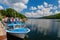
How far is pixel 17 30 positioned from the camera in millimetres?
3863

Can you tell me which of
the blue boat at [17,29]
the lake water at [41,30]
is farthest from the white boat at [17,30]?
the lake water at [41,30]

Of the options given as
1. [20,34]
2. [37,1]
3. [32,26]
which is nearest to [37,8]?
[37,1]

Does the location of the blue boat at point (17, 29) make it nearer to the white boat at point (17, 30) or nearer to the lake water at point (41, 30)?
the white boat at point (17, 30)

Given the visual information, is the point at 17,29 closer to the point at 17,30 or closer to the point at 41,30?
the point at 17,30

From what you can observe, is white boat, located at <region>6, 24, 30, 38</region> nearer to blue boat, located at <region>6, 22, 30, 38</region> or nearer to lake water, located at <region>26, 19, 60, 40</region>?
blue boat, located at <region>6, 22, 30, 38</region>

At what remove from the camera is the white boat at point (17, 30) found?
12.5ft

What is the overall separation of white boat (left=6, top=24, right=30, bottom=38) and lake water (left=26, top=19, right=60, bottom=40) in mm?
202

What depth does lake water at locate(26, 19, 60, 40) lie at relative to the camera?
4.17 metres

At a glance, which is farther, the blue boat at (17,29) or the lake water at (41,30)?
the lake water at (41,30)

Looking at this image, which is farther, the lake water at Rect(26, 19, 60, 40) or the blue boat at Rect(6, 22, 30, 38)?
the lake water at Rect(26, 19, 60, 40)

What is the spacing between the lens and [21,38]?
156 inches

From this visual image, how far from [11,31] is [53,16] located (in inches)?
46.5

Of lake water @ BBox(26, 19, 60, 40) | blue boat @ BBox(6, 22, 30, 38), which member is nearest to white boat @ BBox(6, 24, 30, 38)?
blue boat @ BBox(6, 22, 30, 38)

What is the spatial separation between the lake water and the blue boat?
0.18 metres
